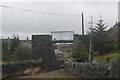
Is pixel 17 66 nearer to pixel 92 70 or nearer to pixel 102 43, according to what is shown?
pixel 92 70

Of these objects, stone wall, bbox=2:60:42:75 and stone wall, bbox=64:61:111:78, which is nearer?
stone wall, bbox=64:61:111:78

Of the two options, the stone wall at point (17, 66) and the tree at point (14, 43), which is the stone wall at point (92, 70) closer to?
the stone wall at point (17, 66)

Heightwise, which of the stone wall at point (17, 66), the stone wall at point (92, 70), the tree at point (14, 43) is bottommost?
the stone wall at point (17, 66)

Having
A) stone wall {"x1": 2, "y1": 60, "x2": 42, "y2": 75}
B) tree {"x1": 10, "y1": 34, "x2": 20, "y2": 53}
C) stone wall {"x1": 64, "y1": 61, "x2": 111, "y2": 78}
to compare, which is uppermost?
tree {"x1": 10, "y1": 34, "x2": 20, "y2": 53}

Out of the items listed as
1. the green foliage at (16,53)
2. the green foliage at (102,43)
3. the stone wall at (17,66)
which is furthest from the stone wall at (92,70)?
the green foliage at (102,43)

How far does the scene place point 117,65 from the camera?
1021 centimetres

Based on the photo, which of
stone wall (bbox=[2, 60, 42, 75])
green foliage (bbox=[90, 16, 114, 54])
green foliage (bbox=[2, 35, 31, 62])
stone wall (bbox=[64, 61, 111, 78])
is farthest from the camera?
green foliage (bbox=[90, 16, 114, 54])

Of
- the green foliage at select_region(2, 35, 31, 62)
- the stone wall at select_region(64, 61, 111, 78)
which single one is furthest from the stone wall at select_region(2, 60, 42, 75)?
the stone wall at select_region(64, 61, 111, 78)

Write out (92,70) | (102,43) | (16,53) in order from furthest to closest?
(102,43) → (16,53) → (92,70)

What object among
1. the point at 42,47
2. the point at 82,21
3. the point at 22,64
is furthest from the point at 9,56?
the point at 82,21

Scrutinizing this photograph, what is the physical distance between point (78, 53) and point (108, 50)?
14.5 metres

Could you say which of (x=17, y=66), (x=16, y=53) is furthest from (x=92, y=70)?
(x=16, y=53)

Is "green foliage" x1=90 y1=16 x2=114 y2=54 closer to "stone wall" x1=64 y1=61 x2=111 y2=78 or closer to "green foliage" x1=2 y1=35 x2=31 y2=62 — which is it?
"green foliage" x1=2 y1=35 x2=31 y2=62

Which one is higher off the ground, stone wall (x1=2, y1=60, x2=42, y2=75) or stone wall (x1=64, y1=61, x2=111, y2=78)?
stone wall (x1=64, y1=61, x2=111, y2=78)
